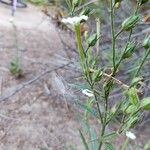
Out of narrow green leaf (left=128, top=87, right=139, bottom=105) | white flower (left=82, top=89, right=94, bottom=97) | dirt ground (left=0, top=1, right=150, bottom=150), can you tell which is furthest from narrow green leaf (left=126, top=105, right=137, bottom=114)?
dirt ground (left=0, top=1, right=150, bottom=150)

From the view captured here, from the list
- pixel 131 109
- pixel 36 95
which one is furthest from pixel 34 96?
pixel 131 109

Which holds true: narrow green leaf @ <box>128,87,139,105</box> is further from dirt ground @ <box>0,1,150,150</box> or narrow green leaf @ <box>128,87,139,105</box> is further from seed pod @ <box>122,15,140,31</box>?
Answer: dirt ground @ <box>0,1,150,150</box>

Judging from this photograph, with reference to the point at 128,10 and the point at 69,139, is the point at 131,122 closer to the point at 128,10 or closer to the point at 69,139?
the point at 69,139

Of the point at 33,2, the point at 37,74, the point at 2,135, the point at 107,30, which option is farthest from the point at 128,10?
the point at 33,2

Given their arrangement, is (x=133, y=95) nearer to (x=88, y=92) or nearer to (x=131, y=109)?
(x=131, y=109)

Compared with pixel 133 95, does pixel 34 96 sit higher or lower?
lower

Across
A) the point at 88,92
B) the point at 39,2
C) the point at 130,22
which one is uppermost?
the point at 130,22

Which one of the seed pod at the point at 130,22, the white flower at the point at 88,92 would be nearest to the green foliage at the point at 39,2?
the white flower at the point at 88,92

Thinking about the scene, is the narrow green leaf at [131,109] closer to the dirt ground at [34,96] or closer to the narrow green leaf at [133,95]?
the narrow green leaf at [133,95]
